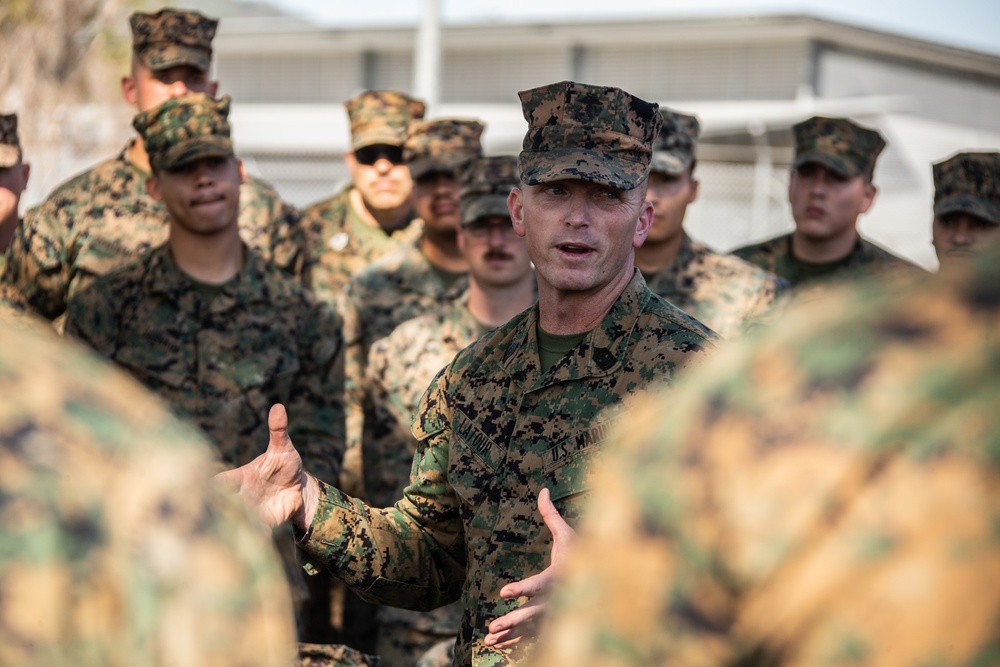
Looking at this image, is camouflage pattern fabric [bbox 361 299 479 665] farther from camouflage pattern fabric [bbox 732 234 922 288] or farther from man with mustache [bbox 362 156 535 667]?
camouflage pattern fabric [bbox 732 234 922 288]

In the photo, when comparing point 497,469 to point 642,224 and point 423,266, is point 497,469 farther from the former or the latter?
point 423,266

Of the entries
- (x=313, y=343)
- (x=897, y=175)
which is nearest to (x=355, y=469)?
(x=313, y=343)

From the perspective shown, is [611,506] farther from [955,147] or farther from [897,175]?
[955,147]

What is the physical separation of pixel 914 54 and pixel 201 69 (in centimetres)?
2146

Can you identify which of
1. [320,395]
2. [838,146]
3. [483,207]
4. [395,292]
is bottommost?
[320,395]

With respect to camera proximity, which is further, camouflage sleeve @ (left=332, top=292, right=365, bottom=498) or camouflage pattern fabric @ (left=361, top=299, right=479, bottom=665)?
camouflage sleeve @ (left=332, top=292, right=365, bottom=498)

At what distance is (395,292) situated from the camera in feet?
23.3

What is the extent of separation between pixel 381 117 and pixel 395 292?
146 cm

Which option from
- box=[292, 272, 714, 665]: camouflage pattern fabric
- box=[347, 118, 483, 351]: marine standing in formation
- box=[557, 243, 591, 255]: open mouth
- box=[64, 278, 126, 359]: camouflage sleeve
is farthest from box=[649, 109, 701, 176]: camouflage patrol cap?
box=[292, 272, 714, 665]: camouflage pattern fabric

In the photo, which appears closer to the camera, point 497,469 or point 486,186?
point 497,469

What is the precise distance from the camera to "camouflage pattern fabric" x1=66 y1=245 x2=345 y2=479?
5664 mm

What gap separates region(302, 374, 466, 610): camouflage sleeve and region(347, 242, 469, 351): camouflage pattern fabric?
3.16m

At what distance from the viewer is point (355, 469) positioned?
6648 mm

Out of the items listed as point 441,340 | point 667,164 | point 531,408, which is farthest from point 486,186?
point 531,408
